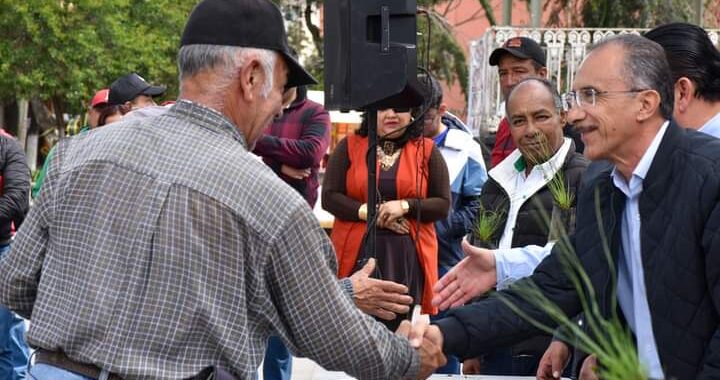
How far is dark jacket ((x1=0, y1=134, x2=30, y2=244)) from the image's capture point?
868cm

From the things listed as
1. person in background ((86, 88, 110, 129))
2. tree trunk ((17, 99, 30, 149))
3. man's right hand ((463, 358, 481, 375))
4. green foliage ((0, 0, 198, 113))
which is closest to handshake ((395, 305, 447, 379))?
man's right hand ((463, 358, 481, 375))

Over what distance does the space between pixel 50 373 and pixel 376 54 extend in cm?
388

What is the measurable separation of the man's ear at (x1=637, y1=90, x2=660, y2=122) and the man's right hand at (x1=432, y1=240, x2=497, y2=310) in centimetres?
109

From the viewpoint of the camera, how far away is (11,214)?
28.4 feet

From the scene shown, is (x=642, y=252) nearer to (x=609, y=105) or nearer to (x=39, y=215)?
(x=609, y=105)

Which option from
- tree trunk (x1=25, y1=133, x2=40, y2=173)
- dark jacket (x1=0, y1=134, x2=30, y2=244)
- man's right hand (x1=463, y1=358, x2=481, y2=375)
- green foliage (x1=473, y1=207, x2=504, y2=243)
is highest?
green foliage (x1=473, y1=207, x2=504, y2=243)

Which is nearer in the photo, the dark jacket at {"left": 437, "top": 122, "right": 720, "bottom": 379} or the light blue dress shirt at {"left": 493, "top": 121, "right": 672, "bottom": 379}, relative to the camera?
the dark jacket at {"left": 437, "top": 122, "right": 720, "bottom": 379}

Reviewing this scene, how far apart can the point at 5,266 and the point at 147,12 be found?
3177 cm

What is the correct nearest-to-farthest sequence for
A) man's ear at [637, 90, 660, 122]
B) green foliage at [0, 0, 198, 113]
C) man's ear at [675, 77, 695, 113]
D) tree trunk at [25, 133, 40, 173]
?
1. man's ear at [637, 90, 660, 122]
2. man's ear at [675, 77, 695, 113]
3. green foliage at [0, 0, 198, 113]
4. tree trunk at [25, 133, 40, 173]

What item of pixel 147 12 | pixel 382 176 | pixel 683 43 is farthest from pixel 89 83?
pixel 683 43

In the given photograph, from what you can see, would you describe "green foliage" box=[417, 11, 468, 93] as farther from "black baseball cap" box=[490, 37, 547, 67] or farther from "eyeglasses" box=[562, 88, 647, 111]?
"eyeglasses" box=[562, 88, 647, 111]

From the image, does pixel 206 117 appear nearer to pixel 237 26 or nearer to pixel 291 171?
pixel 237 26

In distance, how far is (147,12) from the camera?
34750 mm

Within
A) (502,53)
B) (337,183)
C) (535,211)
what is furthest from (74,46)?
(535,211)
